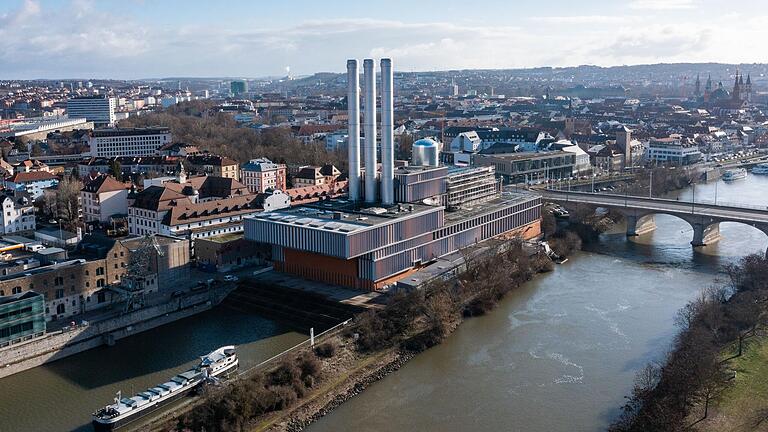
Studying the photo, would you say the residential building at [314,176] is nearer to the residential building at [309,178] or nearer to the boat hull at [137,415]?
the residential building at [309,178]

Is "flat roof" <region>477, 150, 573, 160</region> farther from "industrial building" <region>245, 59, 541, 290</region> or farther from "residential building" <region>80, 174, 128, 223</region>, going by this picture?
"residential building" <region>80, 174, 128, 223</region>

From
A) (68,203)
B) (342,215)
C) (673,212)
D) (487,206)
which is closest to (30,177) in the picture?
(68,203)

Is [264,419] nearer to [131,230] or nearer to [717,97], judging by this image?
[131,230]

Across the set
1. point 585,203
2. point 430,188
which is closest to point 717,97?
point 585,203

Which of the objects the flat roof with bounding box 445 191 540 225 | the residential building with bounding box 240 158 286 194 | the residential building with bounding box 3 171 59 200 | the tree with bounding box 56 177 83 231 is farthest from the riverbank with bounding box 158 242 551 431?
the residential building with bounding box 3 171 59 200

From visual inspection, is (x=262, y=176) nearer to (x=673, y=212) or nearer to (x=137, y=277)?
(x=137, y=277)

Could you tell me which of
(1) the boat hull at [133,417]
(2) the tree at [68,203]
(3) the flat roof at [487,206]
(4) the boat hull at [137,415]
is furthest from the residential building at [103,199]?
(1) the boat hull at [133,417]
